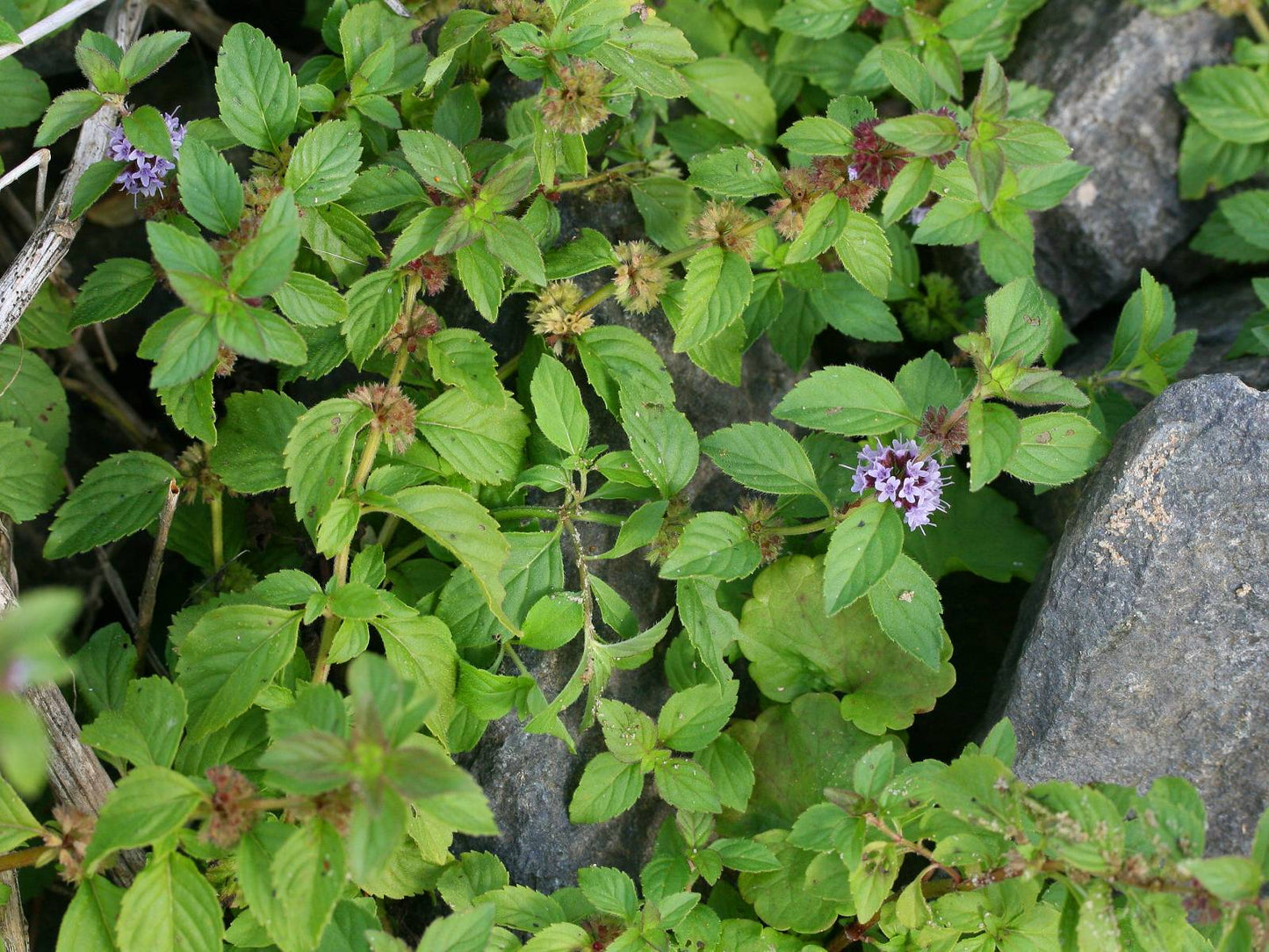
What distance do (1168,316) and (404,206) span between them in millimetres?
2344

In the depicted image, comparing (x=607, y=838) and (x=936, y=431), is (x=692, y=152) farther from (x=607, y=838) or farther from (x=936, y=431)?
(x=607, y=838)

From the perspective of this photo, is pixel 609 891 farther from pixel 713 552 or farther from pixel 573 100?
pixel 573 100

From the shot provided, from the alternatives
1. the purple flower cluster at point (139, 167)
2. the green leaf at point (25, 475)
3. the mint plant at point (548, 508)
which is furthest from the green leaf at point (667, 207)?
the green leaf at point (25, 475)

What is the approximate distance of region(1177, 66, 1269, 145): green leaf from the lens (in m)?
3.75

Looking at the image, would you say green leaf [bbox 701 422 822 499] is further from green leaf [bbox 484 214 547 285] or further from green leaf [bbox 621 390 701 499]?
green leaf [bbox 484 214 547 285]

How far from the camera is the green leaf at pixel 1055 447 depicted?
9.07 feet

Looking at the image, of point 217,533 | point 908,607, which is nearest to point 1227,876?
point 908,607

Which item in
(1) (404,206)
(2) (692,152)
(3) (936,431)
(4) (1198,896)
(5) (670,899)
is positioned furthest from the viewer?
(2) (692,152)

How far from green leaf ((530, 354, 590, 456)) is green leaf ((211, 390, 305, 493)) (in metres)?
0.67

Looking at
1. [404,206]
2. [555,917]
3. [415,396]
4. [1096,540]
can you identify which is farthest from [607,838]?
[404,206]

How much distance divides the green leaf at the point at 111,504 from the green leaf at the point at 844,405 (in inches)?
66.9

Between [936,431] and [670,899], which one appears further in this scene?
[936,431]

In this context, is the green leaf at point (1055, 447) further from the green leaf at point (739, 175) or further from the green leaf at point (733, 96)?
the green leaf at point (733, 96)

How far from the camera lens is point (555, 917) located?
263 cm
